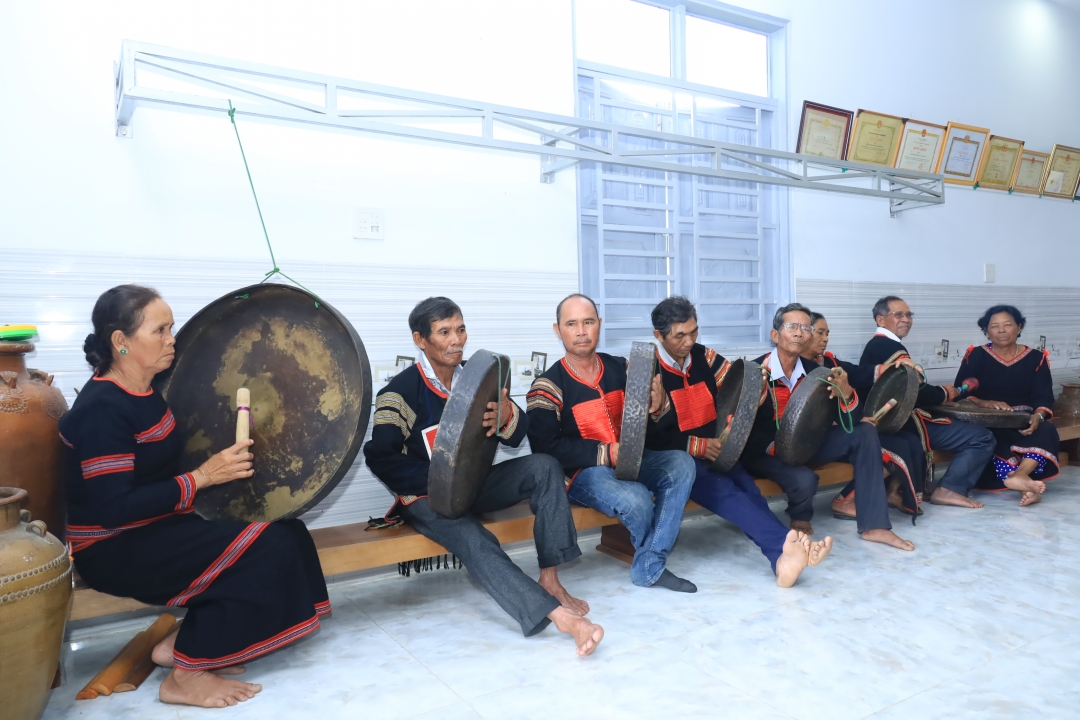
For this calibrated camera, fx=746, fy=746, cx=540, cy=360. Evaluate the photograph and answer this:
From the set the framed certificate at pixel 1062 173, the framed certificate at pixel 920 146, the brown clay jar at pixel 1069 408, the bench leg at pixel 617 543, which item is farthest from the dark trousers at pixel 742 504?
the framed certificate at pixel 1062 173

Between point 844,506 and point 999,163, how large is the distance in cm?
342

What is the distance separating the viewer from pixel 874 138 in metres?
4.96

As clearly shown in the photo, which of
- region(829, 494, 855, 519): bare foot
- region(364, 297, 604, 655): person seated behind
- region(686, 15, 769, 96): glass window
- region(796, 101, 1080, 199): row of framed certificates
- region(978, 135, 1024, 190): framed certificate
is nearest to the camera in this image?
region(364, 297, 604, 655): person seated behind

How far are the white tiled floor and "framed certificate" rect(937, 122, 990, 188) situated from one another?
3095 mm

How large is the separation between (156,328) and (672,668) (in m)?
1.81

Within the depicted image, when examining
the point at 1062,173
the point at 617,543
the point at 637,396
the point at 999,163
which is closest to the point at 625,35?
the point at 637,396

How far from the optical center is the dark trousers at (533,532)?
244cm

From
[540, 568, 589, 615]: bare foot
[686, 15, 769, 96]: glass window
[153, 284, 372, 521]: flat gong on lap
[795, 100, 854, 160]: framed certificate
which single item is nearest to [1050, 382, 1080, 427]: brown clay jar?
[795, 100, 854, 160]: framed certificate

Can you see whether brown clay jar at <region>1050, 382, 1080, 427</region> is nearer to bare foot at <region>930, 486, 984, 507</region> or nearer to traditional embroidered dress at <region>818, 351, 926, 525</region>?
bare foot at <region>930, 486, 984, 507</region>

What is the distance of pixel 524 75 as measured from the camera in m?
3.62

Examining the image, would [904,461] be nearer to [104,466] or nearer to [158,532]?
[158,532]

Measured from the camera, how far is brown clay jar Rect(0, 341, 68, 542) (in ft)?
6.91

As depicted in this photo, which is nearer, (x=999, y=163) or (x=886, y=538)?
Answer: (x=886, y=538)

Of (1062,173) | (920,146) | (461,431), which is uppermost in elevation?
(920,146)
